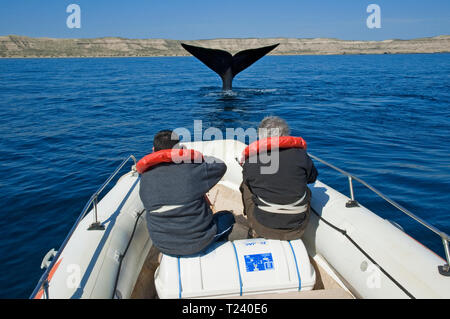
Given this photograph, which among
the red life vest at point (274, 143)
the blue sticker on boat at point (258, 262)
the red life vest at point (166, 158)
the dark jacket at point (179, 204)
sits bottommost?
the blue sticker on boat at point (258, 262)

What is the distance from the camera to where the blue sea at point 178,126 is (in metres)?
6.43

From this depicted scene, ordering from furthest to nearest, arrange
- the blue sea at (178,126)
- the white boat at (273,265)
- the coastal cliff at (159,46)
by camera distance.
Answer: the coastal cliff at (159,46), the blue sea at (178,126), the white boat at (273,265)

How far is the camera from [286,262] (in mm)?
3270

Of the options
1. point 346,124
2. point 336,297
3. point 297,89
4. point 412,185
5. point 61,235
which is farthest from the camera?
point 297,89

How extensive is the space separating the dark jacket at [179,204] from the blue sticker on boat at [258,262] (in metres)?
0.41

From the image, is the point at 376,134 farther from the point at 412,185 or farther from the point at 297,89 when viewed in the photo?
the point at 297,89

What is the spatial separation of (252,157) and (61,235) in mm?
4288

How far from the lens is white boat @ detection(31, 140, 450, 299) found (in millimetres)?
2996

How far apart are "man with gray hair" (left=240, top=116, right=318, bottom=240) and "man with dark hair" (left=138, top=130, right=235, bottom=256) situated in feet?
1.37

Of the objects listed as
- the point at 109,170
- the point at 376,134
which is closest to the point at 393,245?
the point at 109,170

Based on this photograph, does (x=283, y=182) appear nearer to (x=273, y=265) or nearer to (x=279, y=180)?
(x=279, y=180)

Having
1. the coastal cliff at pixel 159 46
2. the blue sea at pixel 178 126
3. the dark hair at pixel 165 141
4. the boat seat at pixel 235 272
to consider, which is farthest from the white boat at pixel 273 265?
the coastal cliff at pixel 159 46

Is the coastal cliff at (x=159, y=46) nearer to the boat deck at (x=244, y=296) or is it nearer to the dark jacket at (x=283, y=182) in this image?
the boat deck at (x=244, y=296)

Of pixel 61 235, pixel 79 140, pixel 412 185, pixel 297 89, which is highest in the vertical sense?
pixel 297 89
